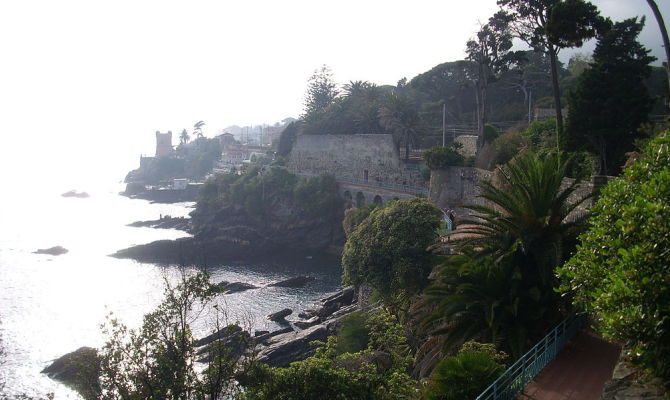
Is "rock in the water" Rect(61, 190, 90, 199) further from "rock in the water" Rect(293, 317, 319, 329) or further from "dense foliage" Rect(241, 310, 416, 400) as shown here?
"dense foliage" Rect(241, 310, 416, 400)

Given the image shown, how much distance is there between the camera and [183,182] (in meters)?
111

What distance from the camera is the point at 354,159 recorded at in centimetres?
5931

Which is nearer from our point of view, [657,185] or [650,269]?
[650,269]

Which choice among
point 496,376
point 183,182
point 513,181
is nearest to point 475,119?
point 513,181

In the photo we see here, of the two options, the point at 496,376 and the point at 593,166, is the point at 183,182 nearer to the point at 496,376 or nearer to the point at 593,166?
the point at 593,166

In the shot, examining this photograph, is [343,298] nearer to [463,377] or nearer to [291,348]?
[291,348]

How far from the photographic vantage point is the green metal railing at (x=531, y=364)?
9.43 m

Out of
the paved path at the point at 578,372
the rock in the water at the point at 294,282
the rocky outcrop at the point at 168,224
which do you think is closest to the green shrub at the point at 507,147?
the paved path at the point at 578,372

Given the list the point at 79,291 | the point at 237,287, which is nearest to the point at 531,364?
the point at 237,287

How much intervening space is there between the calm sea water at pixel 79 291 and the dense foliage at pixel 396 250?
614cm

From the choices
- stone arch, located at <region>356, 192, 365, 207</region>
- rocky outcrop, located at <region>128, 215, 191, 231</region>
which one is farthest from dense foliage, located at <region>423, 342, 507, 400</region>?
rocky outcrop, located at <region>128, 215, 191, 231</region>

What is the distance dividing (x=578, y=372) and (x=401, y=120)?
41690 mm

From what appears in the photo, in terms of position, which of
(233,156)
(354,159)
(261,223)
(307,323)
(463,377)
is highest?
(233,156)

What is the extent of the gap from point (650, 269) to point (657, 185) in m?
1.42
